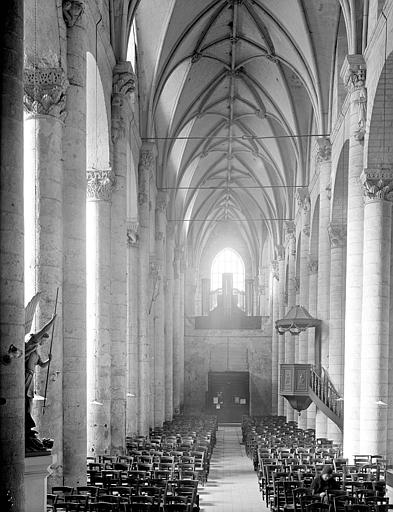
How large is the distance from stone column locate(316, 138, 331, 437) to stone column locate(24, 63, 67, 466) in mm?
18099

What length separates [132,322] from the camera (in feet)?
104

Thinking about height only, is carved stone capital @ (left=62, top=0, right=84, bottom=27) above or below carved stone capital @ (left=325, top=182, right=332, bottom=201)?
above

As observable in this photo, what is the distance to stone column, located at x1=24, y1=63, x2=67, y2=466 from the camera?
15328mm

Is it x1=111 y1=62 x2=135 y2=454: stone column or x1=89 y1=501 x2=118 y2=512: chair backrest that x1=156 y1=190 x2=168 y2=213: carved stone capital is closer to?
x1=111 y1=62 x2=135 y2=454: stone column

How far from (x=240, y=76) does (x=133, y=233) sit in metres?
13.1

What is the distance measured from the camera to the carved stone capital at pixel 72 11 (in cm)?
1705

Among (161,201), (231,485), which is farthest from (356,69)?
(161,201)

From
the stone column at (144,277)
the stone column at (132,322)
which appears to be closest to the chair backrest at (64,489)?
the stone column at (132,322)

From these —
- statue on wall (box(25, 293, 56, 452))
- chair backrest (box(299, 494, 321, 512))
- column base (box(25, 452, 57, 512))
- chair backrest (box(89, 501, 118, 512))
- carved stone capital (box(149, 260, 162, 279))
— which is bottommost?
chair backrest (box(299, 494, 321, 512))

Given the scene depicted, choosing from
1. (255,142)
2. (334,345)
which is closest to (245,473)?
(334,345)

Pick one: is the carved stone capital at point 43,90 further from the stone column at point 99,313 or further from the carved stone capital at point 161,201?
the carved stone capital at point 161,201

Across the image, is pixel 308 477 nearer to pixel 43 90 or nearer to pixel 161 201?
pixel 43 90

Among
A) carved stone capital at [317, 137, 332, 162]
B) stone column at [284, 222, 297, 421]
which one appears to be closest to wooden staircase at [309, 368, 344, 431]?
carved stone capital at [317, 137, 332, 162]

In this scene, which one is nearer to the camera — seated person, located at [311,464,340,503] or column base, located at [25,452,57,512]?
column base, located at [25,452,57,512]
